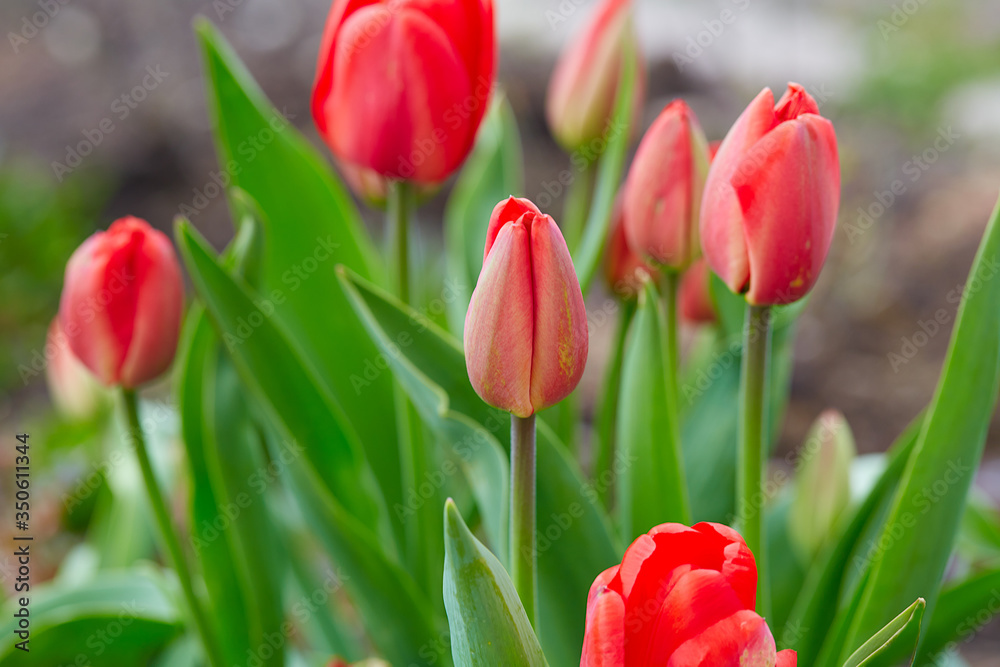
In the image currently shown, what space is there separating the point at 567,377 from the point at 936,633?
309 millimetres

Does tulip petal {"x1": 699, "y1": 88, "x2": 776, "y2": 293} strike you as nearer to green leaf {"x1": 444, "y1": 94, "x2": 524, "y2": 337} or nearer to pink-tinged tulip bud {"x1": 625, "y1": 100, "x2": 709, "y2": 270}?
pink-tinged tulip bud {"x1": 625, "y1": 100, "x2": 709, "y2": 270}

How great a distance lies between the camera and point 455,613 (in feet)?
1.01

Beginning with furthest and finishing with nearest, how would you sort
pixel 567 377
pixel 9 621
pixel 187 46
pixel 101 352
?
1. pixel 187 46
2. pixel 9 621
3. pixel 101 352
4. pixel 567 377

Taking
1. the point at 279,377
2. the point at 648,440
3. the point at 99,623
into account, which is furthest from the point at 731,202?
the point at 99,623

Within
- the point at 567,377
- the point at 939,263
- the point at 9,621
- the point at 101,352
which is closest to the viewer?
the point at 567,377

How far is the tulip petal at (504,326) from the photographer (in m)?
0.29

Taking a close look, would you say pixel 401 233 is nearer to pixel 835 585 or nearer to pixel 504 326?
pixel 504 326

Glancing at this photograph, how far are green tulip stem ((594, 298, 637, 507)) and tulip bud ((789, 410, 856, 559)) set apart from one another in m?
0.12

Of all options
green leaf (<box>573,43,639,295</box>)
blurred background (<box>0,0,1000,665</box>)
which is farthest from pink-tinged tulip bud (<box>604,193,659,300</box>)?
blurred background (<box>0,0,1000,665</box>)

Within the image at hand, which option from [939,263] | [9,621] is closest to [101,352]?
[9,621]

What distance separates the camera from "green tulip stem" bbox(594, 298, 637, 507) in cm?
58

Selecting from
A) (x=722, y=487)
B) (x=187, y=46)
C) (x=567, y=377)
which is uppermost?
(x=187, y=46)

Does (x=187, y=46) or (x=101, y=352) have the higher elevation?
(x=187, y=46)

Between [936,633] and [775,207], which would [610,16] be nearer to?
[775,207]
